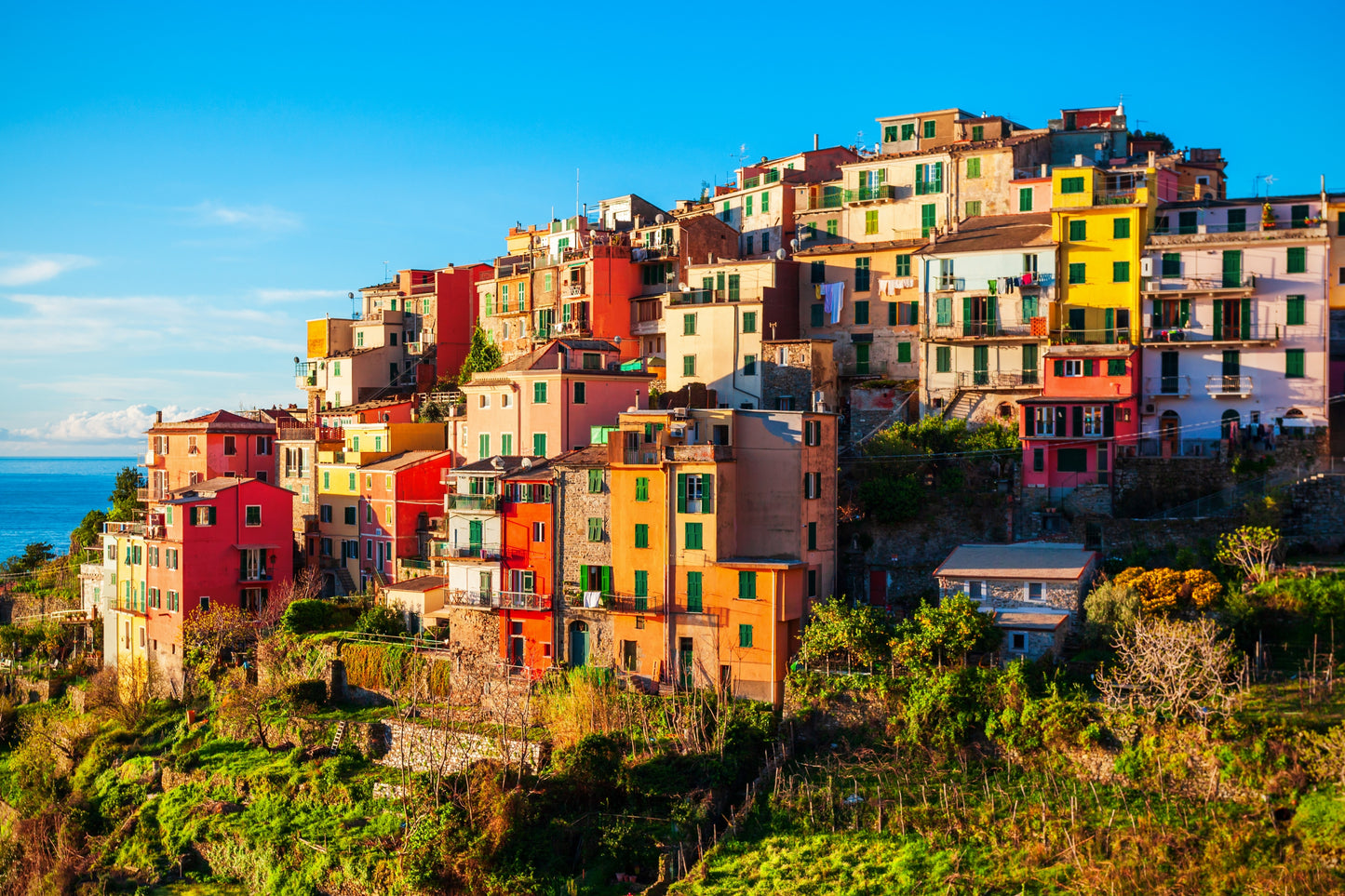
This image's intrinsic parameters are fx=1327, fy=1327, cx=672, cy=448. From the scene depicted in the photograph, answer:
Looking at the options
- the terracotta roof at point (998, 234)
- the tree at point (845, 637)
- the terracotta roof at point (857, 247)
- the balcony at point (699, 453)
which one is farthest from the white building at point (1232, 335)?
the balcony at point (699, 453)

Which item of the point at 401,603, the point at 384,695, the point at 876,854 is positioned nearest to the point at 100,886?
the point at 384,695

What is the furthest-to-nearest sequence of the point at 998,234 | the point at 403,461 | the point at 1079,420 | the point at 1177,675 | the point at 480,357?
the point at 480,357 → the point at 403,461 → the point at 998,234 → the point at 1079,420 → the point at 1177,675

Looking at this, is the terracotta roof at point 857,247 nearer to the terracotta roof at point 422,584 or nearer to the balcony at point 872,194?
the balcony at point 872,194

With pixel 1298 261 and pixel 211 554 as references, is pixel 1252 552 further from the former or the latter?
pixel 211 554

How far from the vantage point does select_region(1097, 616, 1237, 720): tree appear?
3450 cm

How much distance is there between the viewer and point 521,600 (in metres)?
47.0

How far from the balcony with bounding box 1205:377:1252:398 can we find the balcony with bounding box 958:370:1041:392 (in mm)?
6337

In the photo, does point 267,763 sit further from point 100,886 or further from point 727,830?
point 727,830

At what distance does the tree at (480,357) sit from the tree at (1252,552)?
137ft

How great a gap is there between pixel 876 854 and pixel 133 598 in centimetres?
4034

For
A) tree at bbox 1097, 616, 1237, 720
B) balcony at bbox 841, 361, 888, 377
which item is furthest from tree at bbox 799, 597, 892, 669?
balcony at bbox 841, 361, 888, 377

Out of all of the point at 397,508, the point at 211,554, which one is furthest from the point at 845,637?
the point at 211,554

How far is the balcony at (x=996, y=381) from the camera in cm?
5284

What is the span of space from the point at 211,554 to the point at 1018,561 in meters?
35.3
